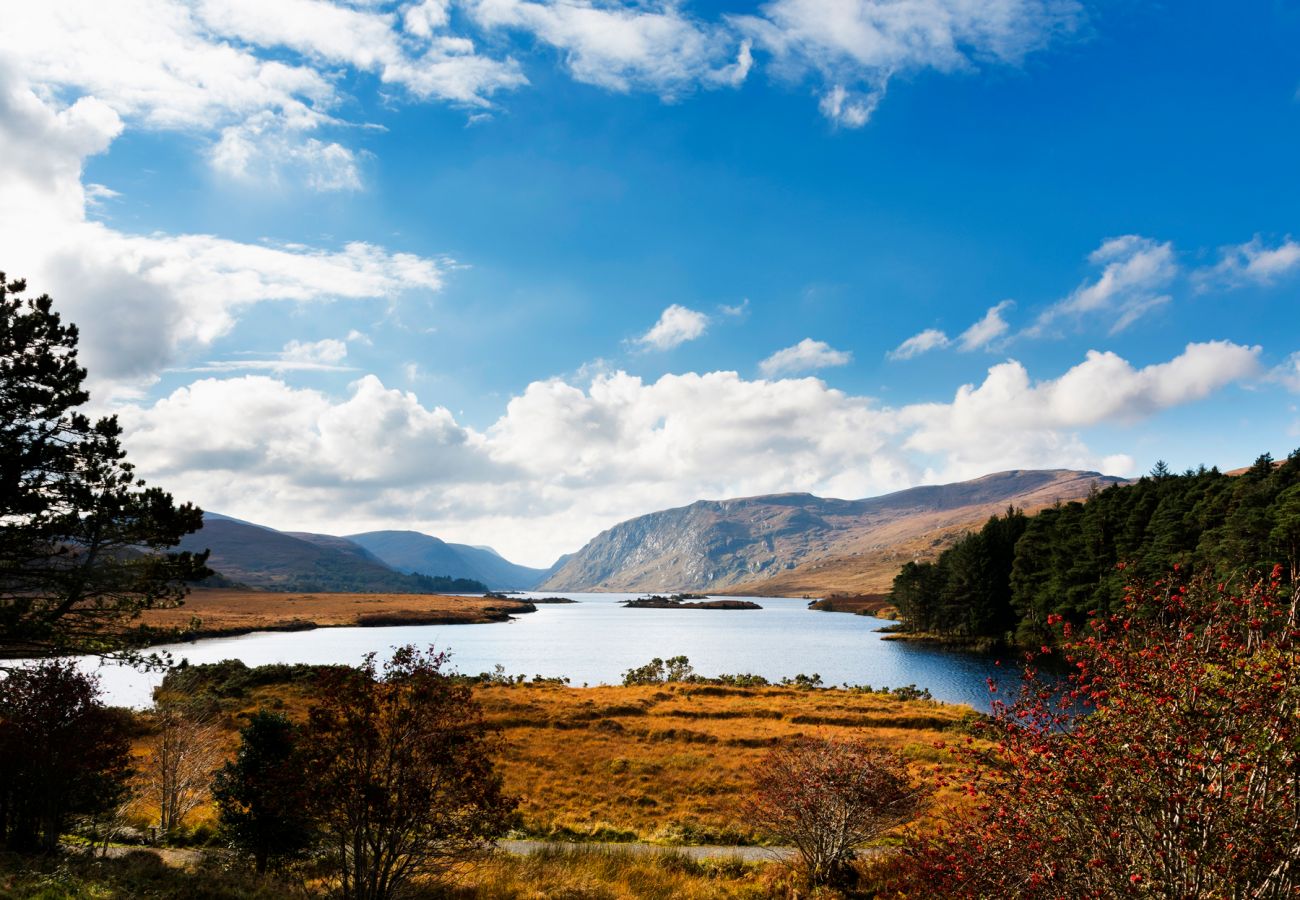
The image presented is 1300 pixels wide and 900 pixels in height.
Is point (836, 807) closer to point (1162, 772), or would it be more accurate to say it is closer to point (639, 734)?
point (1162, 772)

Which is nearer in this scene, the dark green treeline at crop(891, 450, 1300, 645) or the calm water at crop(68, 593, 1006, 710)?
the dark green treeline at crop(891, 450, 1300, 645)

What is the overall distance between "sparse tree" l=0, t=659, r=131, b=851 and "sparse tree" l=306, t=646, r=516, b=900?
1134 cm

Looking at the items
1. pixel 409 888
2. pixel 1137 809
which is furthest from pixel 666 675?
pixel 1137 809

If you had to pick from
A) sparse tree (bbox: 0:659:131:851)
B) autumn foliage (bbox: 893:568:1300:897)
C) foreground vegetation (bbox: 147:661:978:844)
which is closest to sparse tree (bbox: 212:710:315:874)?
foreground vegetation (bbox: 147:661:978:844)

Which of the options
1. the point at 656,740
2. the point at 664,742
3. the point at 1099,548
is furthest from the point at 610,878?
the point at 1099,548

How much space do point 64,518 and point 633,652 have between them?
99881 millimetres

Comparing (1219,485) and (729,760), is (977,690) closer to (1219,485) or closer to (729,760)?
(1219,485)

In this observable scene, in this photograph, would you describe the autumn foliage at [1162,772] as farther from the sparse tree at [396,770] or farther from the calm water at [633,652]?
the calm water at [633,652]

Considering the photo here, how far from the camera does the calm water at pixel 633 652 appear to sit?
7944 cm

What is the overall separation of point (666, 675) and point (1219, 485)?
65.0m

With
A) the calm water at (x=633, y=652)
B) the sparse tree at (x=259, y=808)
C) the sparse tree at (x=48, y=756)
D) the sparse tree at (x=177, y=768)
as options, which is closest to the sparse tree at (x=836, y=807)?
the sparse tree at (x=259, y=808)

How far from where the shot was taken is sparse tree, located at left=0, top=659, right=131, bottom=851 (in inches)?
737

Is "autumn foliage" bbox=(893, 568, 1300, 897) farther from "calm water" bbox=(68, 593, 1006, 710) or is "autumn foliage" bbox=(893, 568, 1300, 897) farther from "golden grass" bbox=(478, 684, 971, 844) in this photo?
"calm water" bbox=(68, 593, 1006, 710)

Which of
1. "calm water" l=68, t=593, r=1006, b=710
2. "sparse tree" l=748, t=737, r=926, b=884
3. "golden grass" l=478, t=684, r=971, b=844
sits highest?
"sparse tree" l=748, t=737, r=926, b=884
